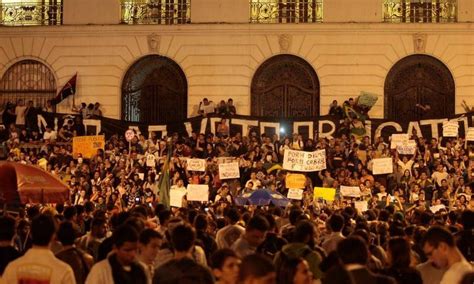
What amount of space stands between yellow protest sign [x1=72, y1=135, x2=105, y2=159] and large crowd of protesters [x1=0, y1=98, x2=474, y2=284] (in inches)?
8.4

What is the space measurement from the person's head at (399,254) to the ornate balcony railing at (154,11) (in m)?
28.0

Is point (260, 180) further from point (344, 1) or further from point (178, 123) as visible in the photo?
point (344, 1)

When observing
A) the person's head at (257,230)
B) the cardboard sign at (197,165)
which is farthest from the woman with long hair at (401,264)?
the cardboard sign at (197,165)

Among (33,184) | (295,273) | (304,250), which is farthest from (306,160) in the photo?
(295,273)

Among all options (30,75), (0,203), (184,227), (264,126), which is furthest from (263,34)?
(184,227)

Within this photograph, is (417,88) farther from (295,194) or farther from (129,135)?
(295,194)

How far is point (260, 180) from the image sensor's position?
88.5ft

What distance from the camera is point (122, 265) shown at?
8.59 meters

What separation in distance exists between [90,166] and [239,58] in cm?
828

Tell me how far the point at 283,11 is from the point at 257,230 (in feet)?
84.0

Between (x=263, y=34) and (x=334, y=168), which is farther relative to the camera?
(x=263, y=34)

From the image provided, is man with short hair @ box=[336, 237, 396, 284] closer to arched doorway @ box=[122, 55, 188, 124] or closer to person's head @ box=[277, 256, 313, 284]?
person's head @ box=[277, 256, 313, 284]

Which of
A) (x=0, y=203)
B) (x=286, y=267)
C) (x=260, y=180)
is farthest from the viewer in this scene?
(x=260, y=180)

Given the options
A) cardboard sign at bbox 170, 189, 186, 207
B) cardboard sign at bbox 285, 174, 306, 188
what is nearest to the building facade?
cardboard sign at bbox 285, 174, 306, 188
